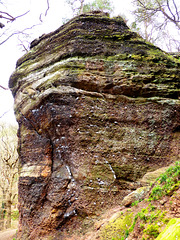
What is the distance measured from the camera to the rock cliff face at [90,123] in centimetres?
505

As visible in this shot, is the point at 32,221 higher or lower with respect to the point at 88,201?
lower

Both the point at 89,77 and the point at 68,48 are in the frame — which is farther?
the point at 68,48

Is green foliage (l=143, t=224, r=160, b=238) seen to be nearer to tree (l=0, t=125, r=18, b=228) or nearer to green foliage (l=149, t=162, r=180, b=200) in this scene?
green foliage (l=149, t=162, r=180, b=200)

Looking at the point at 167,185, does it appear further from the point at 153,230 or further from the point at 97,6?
the point at 97,6

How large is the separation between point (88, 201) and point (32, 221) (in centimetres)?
189

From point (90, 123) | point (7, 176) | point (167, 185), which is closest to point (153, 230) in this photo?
point (167, 185)

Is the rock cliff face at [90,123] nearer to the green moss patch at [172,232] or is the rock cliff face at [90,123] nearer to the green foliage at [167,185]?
the green foliage at [167,185]

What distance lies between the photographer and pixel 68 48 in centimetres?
658

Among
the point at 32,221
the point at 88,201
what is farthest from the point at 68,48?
the point at 32,221

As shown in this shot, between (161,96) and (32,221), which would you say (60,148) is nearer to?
(32,221)

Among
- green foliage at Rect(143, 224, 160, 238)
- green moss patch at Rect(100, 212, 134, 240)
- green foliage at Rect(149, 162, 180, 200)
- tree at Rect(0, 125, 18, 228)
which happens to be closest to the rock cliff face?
green moss patch at Rect(100, 212, 134, 240)

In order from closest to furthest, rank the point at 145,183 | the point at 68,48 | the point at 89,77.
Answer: the point at 145,183 < the point at 89,77 < the point at 68,48

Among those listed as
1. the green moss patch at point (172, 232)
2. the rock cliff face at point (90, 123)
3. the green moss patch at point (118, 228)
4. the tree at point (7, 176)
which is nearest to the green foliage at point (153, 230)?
the green moss patch at point (172, 232)

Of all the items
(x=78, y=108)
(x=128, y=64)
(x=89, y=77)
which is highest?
(x=128, y=64)
